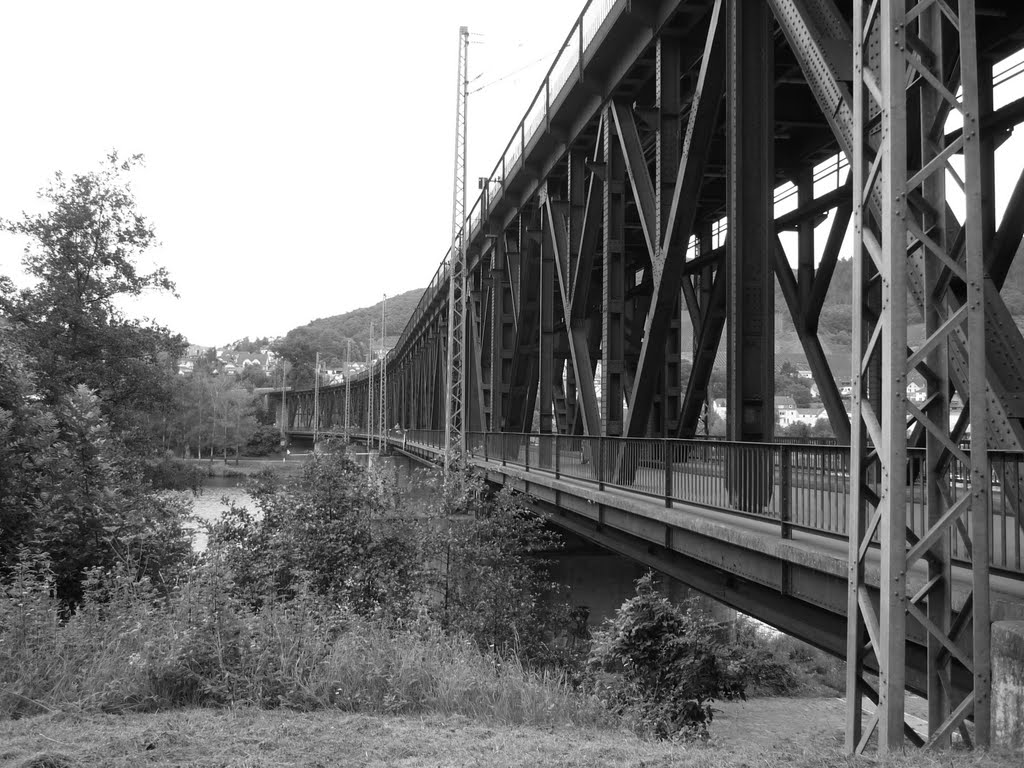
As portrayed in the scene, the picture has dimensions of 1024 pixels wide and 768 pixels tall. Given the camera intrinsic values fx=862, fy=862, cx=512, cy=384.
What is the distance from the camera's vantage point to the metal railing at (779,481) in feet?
19.5

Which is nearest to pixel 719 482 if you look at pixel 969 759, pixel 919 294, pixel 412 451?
pixel 919 294

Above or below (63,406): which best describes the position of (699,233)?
above

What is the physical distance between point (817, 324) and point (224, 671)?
1148 cm

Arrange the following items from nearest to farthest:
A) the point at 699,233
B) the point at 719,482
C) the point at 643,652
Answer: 1. the point at 719,482
2. the point at 643,652
3. the point at 699,233

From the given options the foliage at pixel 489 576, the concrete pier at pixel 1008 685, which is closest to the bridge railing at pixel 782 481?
the concrete pier at pixel 1008 685

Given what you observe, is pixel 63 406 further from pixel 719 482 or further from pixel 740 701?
pixel 740 701

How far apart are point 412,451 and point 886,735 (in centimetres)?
4365

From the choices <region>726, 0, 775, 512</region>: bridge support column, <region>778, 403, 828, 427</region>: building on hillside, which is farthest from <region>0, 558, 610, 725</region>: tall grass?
<region>778, 403, 828, 427</region>: building on hillside

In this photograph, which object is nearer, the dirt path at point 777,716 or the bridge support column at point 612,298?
the bridge support column at point 612,298

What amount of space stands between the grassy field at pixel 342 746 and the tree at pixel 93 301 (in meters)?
24.6

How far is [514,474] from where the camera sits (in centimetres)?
2033

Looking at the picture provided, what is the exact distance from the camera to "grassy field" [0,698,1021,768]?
200 inches

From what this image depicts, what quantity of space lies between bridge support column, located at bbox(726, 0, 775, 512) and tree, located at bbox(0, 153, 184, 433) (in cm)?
2335

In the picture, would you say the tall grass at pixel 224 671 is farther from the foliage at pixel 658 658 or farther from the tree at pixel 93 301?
the tree at pixel 93 301
